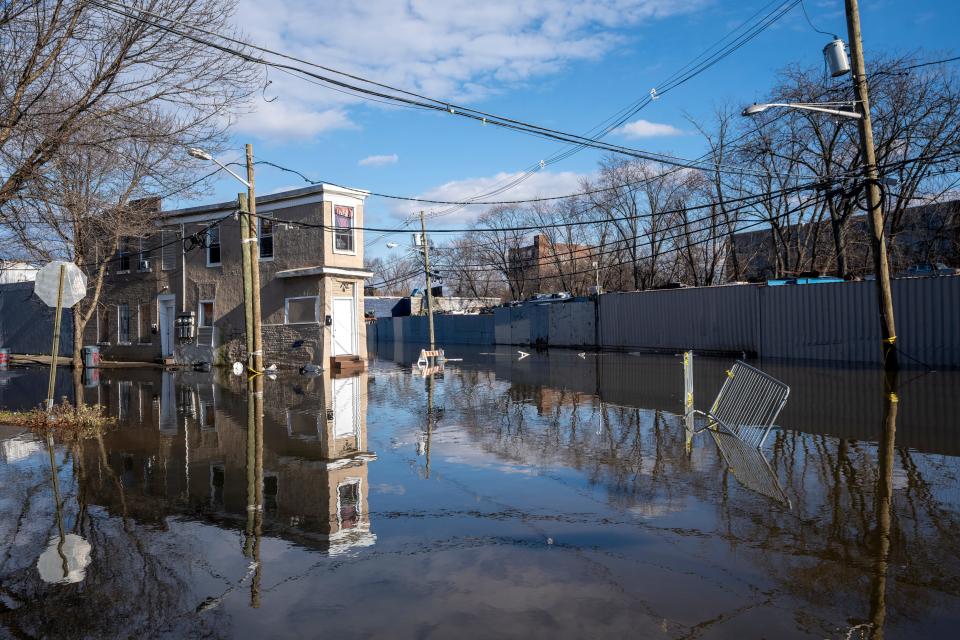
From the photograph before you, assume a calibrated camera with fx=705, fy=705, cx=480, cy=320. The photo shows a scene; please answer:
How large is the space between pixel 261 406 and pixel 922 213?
3251 centimetres

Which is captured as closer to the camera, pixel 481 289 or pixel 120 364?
pixel 120 364

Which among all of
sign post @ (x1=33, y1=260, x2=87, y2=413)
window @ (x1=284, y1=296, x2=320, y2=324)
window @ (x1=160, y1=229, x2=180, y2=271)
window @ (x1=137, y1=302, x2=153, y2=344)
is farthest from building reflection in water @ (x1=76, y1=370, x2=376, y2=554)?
window @ (x1=137, y1=302, x2=153, y2=344)

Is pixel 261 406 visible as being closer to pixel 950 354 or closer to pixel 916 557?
pixel 916 557

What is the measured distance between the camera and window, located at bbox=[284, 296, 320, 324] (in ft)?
82.2

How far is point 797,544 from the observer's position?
518cm

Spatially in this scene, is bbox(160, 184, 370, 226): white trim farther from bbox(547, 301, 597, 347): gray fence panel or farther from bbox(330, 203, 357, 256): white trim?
bbox(547, 301, 597, 347): gray fence panel

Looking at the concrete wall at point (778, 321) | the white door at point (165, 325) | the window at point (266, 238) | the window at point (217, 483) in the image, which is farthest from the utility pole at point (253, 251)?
the concrete wall at point (778, 321)

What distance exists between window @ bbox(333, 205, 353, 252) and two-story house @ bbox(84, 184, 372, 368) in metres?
0.04

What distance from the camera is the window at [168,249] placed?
28.3 metres

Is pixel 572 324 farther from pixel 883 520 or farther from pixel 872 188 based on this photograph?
pixel 883 520

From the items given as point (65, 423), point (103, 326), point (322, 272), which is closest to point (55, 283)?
point (65, 423)

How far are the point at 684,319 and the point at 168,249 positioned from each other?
21.0 m

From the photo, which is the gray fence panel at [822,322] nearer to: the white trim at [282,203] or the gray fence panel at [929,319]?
the gray fence panel at [929,319]

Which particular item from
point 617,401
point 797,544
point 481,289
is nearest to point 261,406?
point 617,401
